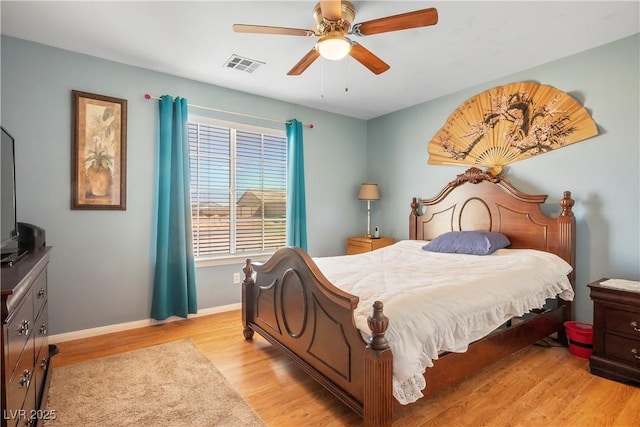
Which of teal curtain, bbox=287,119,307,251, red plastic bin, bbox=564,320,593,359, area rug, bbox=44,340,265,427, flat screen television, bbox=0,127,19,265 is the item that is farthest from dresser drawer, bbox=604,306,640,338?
flat screen television, bbox=0,127,19,265

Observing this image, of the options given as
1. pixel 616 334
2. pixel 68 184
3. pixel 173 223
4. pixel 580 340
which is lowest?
pixel 580 340

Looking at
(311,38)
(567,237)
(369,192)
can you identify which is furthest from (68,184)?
(567,237)

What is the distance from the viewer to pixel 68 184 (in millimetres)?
2834

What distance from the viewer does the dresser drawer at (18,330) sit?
3.63 feet

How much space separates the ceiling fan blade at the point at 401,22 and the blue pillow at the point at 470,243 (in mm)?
1953

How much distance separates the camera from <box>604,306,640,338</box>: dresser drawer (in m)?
2.12

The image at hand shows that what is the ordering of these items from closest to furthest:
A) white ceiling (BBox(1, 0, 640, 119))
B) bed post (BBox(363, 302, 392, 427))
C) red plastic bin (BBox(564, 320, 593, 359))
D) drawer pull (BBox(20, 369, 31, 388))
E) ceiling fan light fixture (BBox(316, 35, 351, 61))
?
drawer pull (BBox(20, 369, 31, 388)) < bed post (BBox(363, 302, 392, 427)) < ceiling fan light fixture (BBox(316, 35, 351, 61)) < white ceiling (BBox(1, 0, 640, 119)) < red plastic bin (BBox(564, 320, 593, 359))

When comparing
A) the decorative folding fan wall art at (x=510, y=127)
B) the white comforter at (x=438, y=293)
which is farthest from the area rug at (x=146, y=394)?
the decorative folding fan wall art at (x=510, y=127)

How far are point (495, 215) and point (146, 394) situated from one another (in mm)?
3366

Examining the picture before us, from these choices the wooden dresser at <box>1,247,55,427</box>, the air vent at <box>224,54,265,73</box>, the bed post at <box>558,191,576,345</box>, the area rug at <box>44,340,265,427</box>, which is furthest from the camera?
the air vent at <box>224,54,265,73</box>

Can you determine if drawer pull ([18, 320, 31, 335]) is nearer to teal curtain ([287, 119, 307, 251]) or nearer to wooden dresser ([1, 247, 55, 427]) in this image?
wooden dresser ([1, 247, 55, 427])

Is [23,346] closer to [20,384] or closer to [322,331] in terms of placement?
[20,384]

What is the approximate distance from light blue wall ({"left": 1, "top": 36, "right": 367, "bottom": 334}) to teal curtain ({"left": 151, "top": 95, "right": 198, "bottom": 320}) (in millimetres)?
115

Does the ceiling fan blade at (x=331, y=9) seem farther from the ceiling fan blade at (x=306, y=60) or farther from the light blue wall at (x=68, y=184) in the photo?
the light blue wall at (x=68, y=184)
